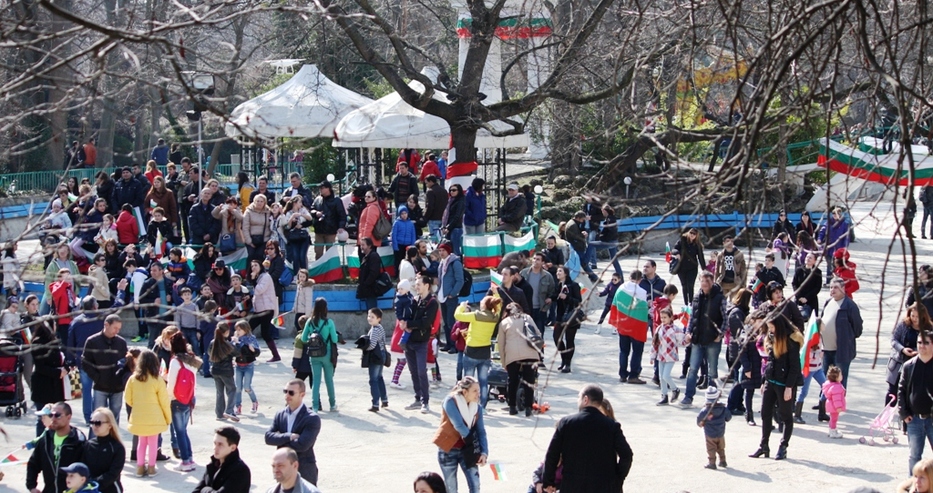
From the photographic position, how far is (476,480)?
9.57 metres

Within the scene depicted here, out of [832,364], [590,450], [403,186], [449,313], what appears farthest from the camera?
[403,186]

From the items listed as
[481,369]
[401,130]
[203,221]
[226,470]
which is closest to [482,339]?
[481,369]

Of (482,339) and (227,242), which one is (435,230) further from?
(482,339)

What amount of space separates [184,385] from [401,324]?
3.09 metres

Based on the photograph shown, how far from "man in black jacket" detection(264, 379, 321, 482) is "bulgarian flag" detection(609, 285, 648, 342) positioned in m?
5.88

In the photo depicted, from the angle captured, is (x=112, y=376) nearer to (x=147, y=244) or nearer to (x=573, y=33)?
(x=147, y=244)

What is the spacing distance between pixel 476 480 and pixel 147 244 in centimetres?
1129

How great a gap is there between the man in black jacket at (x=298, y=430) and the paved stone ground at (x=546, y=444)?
4.99 ft

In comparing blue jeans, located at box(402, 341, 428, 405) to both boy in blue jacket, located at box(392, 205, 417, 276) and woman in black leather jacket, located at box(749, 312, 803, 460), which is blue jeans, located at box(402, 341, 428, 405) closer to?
woman in black leather jacket, located at box(749, 312, 803, 460)

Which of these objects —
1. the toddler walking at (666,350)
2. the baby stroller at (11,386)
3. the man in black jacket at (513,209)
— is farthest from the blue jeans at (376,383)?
the man in black jacket at (513,209)

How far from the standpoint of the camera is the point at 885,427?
1184cm

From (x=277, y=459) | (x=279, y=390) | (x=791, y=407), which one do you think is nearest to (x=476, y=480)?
(x=277, y=459)

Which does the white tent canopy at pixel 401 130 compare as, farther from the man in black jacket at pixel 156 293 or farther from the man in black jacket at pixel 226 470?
the man in black jacket at pixel 226 470

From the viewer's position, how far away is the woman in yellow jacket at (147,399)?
426 inches
